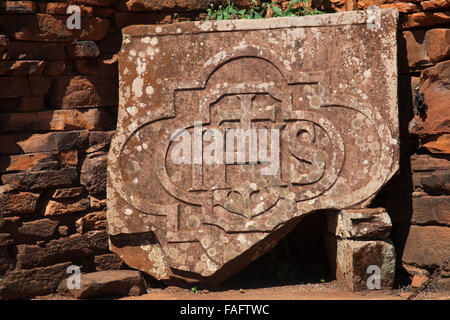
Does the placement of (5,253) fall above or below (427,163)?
below

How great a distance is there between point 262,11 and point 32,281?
2.67m

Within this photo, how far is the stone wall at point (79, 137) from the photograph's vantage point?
4305 mm

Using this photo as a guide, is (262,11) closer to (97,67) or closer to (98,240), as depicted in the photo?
(97,67)

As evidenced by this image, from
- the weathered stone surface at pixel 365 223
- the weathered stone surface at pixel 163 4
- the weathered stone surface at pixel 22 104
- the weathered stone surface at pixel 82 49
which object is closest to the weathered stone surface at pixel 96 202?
the weathered stone surface at pixel 22 104

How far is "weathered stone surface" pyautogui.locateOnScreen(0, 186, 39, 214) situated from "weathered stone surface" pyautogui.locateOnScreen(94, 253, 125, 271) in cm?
63

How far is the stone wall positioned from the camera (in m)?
4.30

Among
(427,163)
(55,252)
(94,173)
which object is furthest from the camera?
(94,173)

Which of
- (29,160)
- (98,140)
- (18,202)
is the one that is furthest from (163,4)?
(18,202)

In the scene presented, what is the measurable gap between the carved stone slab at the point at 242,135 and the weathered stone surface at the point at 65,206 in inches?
15.3

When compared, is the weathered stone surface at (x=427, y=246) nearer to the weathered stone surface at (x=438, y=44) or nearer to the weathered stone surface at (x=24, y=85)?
the weathered stone surface at (x=438, y=44)

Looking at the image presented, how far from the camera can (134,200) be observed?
168 inches

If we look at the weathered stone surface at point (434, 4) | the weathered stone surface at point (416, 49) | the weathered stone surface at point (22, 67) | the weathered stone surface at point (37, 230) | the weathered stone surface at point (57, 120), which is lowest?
the weathered stone surface at point (37, 230)

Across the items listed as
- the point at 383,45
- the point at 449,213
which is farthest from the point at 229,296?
the point at 383,45

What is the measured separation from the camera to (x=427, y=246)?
4336 mm
